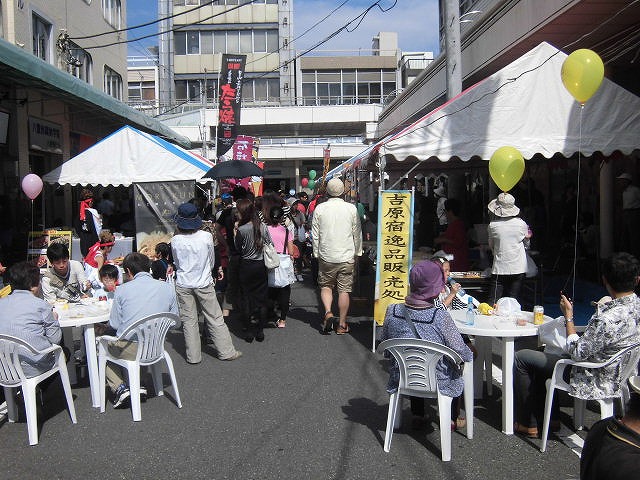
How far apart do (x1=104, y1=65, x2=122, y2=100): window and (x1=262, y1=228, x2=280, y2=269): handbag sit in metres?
15.4

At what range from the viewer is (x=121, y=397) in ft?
16.9

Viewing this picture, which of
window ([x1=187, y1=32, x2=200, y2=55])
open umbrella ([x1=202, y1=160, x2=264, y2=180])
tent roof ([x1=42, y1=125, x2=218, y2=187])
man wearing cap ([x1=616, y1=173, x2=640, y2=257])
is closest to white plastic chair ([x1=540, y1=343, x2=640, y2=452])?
man wearing cap ([x1=616, y1=173, x2=640, y2=257])

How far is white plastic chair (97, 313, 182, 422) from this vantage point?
493 centimetres

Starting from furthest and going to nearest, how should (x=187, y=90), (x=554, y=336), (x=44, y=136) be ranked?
(x=187, y=90) → (x=44, y=136) → (x=554, y=336)

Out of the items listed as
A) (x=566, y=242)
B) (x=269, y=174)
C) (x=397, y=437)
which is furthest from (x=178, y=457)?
(x=269, y=174)

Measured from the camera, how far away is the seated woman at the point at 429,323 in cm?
414

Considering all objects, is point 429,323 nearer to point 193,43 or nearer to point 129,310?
point 129,310

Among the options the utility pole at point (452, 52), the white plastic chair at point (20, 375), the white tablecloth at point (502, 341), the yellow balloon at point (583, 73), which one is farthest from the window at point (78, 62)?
the white tablecloth at point (502, 341)

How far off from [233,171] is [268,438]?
8.10 metres

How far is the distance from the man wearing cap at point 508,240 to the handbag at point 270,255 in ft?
9.01

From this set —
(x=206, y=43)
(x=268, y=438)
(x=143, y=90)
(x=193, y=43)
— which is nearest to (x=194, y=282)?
(x=268, y=438)

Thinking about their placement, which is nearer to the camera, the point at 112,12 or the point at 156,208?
the point at 156,208

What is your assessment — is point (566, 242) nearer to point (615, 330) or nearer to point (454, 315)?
point (454, 315)

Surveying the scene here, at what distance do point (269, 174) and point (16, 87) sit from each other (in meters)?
29.9
